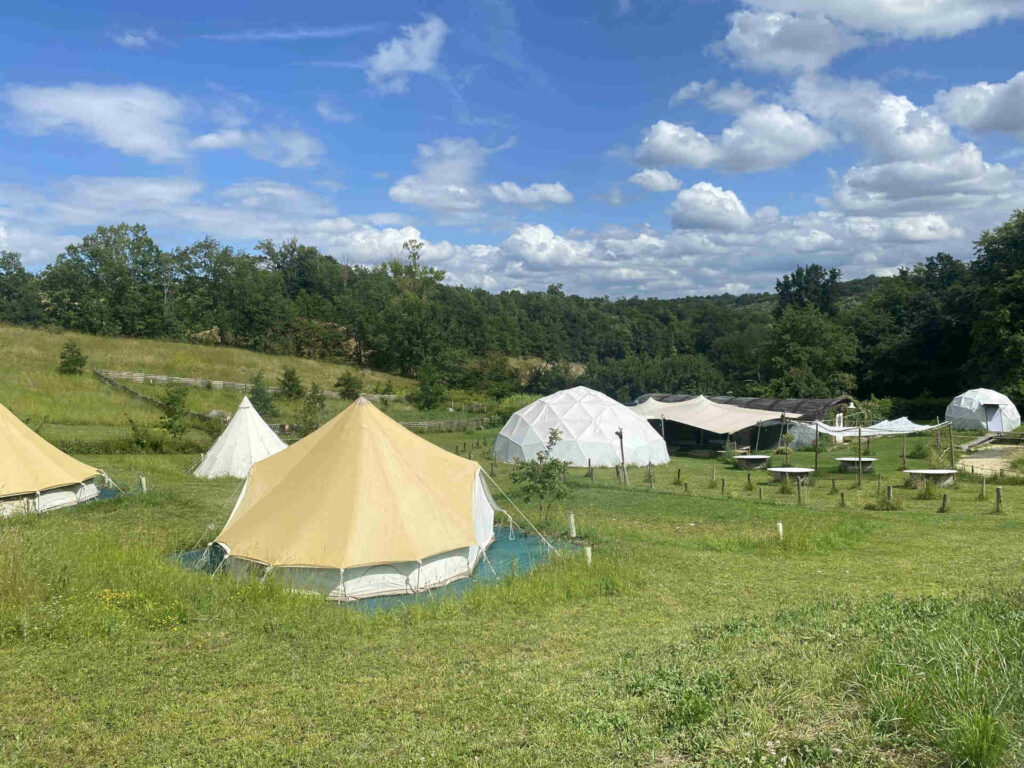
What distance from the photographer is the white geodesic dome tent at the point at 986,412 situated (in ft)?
136

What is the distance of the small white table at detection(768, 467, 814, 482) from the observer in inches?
972

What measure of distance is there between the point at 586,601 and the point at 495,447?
2299 cm

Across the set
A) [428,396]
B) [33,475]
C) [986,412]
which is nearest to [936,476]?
[986,412]

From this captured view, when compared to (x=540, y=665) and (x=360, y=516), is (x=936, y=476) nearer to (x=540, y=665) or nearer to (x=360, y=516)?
(x=360, y=516)

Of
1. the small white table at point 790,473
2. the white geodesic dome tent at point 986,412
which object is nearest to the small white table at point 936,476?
the small white table at point 790,473

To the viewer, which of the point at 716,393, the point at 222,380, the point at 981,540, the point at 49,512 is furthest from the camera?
the point at 716,393

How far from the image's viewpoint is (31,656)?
6918 millimetres

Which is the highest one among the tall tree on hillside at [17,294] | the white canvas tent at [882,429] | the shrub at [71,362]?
the tall tree on hillside at [17,294]

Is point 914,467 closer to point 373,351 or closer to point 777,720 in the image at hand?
point 777,720

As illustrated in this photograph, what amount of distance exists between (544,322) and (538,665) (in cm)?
7770

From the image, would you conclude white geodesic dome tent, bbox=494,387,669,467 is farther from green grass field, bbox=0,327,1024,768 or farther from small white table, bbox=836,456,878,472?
green grass field, bbox=0,327,1024,768

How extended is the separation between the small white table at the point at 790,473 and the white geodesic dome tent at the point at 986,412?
22459 mm

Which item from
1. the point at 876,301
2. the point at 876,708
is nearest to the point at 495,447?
the point at 876,708

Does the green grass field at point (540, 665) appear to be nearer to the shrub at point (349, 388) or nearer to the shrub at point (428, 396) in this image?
the shrub at point (349, 388)
